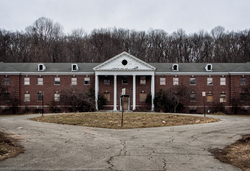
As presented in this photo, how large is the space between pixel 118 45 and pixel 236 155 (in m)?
70.7

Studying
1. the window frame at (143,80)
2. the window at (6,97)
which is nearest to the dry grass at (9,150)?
the window frame at (143,80)

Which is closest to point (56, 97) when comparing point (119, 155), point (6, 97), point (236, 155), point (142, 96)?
point (6, 97)

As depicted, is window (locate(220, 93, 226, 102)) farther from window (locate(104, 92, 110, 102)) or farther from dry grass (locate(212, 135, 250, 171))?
dry grass (locate(212, 135, 250, 171))

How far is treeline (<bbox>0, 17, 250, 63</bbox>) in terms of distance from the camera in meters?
70.1

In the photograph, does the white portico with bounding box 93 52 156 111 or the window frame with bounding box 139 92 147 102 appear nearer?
the white portico with bounding box 93 52 156 111

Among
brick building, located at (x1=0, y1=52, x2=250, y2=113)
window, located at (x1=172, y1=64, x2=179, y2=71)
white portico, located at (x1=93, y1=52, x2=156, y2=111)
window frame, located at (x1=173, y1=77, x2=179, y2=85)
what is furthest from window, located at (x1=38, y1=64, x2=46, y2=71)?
window frame, located at (x1=173, y1=77, x2=179, y2=85)

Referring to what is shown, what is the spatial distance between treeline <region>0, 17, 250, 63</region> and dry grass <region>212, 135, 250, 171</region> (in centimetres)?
6155

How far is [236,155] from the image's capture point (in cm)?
966

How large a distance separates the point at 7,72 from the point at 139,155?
1586 inches

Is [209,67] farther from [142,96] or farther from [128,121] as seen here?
[128,121]

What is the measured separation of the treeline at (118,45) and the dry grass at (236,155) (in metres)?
61.6

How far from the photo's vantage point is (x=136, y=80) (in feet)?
146

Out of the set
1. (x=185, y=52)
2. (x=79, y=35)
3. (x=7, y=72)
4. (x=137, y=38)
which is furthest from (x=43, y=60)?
(x=185, y=52)

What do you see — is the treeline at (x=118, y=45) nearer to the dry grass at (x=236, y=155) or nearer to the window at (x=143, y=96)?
the window at (x=143, y=96)
